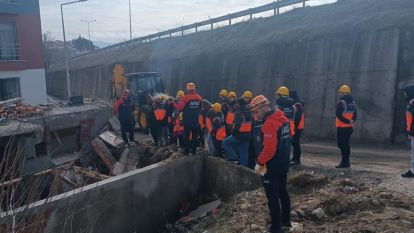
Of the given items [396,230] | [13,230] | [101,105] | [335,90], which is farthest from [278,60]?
[13,230]

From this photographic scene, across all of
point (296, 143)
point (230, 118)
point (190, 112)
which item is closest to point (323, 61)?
point (296, 143)

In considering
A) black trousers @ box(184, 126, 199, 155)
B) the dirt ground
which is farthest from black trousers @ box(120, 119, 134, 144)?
the dirt ground

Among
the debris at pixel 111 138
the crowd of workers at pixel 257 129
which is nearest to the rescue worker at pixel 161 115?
the crowd of workers at pixel 257 129

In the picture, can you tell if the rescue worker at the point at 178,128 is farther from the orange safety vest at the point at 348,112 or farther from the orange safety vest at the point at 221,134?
the orange safety vest at the point at 348,112

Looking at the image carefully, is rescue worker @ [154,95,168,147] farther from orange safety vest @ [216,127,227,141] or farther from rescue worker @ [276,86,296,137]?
rescue worker @ [276,86,296,137]

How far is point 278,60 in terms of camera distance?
16.7 metres

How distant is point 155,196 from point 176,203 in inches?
26.8

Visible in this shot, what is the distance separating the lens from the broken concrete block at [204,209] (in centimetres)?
820

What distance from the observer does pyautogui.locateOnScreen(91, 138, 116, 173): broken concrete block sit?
1174 centimetres

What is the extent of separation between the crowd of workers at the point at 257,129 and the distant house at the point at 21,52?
1435 centimetres

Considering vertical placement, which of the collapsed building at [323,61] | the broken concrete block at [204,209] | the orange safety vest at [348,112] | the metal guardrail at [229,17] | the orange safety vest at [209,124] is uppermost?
the metal guardrail at [229,17]

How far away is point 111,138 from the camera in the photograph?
A: 1277 centimetres

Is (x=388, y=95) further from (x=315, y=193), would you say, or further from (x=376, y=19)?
(x=315, y=193)

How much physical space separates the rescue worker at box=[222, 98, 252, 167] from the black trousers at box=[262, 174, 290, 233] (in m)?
3.45
